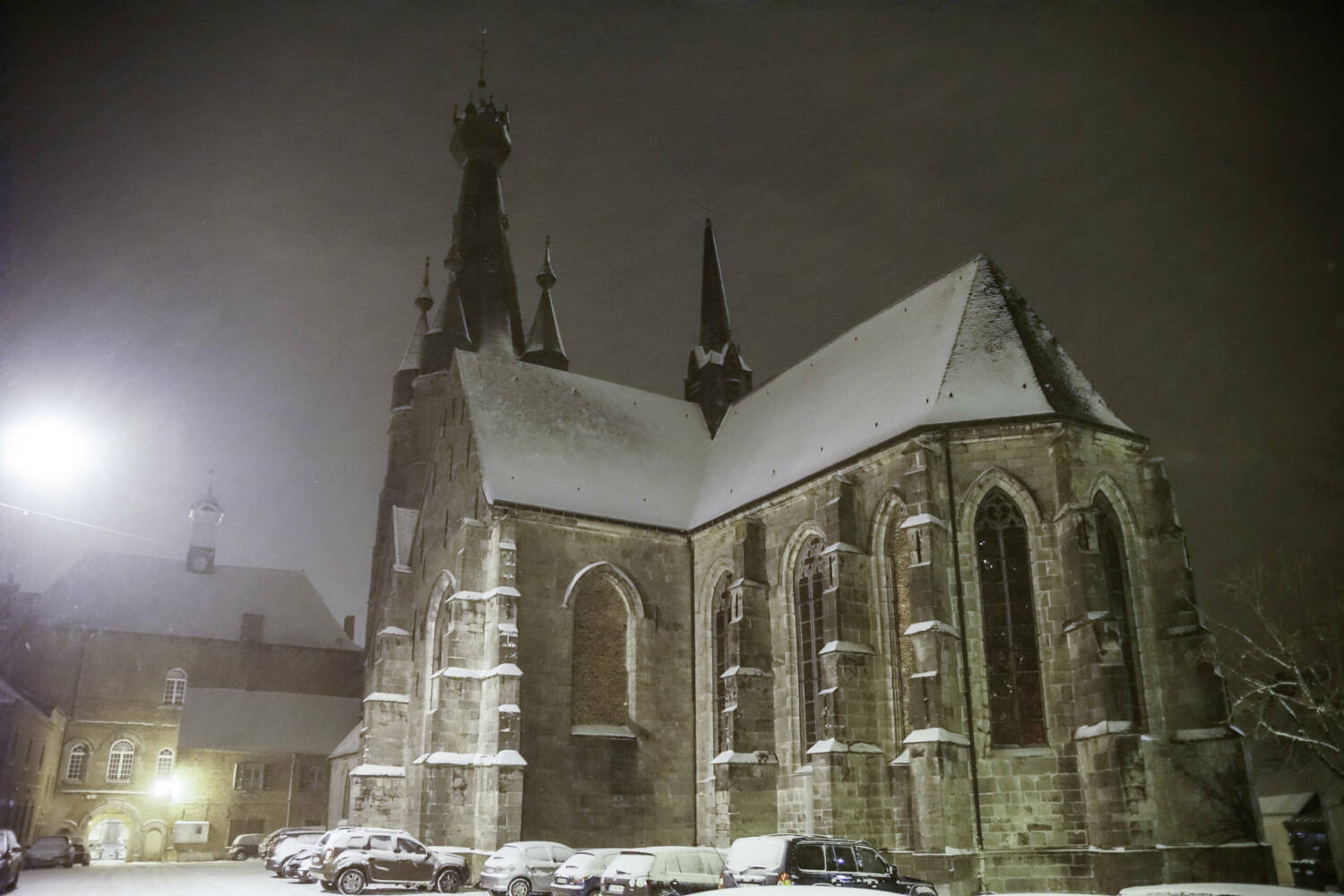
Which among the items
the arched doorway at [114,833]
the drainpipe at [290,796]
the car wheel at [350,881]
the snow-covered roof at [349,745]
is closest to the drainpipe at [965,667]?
the car wheel at [350,881]

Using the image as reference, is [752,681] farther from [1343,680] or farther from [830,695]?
[1343,680]

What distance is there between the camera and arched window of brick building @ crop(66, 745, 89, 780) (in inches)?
1930

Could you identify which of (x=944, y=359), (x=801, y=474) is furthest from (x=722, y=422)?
(x=944, y=359)

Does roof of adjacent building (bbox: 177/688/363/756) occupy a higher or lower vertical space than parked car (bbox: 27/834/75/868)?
higher

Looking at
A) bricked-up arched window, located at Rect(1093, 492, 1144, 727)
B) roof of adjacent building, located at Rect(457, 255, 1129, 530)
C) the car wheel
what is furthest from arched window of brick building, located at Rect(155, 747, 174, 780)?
bricked-up arched window, located at Rect(1093, 492, 1144, 727)

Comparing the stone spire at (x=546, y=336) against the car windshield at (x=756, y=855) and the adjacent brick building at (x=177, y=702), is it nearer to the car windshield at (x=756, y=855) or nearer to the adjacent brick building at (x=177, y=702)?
the adjacent brick building at (x=177, y=702)

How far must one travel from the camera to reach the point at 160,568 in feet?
184

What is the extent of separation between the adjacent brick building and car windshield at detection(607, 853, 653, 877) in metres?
36.8

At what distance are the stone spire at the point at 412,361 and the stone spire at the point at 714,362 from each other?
11.8 m

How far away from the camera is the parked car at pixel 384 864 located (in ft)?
74.9

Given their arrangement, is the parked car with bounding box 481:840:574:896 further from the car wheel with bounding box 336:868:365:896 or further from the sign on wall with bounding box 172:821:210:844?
the sign on wall with bounding box 172:821:210:844

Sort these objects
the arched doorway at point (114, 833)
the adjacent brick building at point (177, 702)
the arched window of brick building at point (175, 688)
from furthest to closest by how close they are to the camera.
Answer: the arched window of brick building at point (175, 688) < the adjacent brick building at point (177, 702) < the arched doorway at point (114, 833)

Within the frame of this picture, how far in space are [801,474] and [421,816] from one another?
12.5 meters

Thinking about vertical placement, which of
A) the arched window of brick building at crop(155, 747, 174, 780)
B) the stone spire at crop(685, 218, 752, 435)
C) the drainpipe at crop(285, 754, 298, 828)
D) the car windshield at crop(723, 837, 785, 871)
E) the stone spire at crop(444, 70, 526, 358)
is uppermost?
the stone spire at crop(444, 70, 526, 358)
